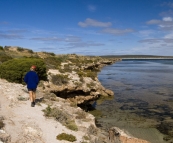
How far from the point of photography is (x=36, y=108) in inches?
532


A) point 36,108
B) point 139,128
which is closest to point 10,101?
point 36,108

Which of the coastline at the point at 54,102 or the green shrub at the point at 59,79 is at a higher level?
the green shrub at the point at 59,79

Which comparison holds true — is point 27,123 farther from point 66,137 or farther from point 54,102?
point 54,102

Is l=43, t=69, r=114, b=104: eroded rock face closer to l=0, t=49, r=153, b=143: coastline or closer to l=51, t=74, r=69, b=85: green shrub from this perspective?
l=0, t=49, r=153, b=143: coastline

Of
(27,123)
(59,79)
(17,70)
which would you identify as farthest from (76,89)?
(27,123)

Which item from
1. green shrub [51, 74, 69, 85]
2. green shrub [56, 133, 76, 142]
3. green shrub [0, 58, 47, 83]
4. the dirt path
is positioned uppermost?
green shrub [0, 58, 47, 83]

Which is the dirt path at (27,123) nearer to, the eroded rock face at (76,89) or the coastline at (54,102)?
the coastline at (54,102)

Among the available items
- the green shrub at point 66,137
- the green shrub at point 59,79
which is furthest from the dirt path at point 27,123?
the green shrub at point 59,79

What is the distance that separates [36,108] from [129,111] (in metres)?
11.8

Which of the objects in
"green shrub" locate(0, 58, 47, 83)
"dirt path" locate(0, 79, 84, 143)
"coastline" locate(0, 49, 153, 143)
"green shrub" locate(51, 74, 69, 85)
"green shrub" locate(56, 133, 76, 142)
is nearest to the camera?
"dirt path" locate(0, 79, 84, 143)

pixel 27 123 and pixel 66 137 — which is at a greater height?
pixel 27 123

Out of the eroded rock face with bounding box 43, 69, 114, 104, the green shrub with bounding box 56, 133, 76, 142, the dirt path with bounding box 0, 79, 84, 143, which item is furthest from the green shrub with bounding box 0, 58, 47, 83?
the green shrub with bounding box 56, 133, 76, 142

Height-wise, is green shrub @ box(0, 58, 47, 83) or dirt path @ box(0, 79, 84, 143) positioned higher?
green shrub @ box(0, 58, 47, 83)

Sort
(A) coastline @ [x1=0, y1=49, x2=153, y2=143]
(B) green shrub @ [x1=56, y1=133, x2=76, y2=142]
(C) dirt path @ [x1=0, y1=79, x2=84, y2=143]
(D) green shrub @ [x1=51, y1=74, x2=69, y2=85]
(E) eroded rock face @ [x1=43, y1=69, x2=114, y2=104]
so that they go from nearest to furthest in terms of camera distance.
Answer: (C) dirt path @ [x1=0, y1=79, x2=84, y2=143], (B) green shrub @ [x1=56, y1=133, x2=76, y2=142], (A) coastline @ [x1=0, y1=49, x2=153, y2=143], (E) eroded rock face @ [x1=43, y1=69, x2=114, y2=104], (D) green shrub @ [x1=51, y1=74, x2=69, y2=85]
